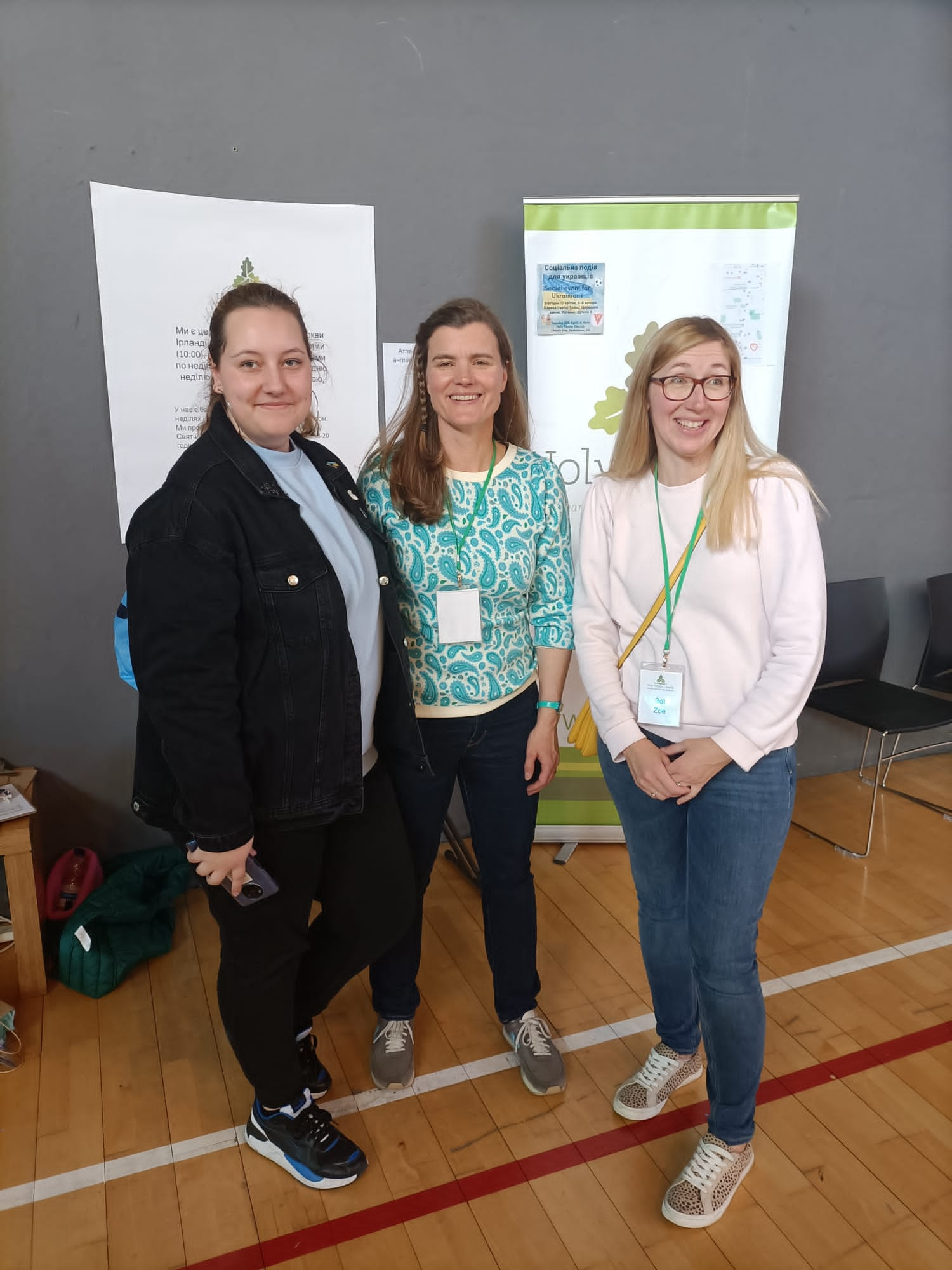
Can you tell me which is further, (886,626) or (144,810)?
(886,626)

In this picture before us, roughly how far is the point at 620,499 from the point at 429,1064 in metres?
1.42

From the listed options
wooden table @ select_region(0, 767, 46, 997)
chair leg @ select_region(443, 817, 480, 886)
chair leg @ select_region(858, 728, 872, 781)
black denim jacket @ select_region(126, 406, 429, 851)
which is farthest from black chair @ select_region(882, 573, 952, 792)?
wooden table @ select_region(0, 767, 46, 997)

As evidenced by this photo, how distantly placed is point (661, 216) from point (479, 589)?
170 cm

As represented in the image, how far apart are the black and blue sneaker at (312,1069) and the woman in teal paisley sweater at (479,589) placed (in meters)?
0.44

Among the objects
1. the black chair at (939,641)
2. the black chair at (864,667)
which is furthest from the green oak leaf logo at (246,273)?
the black chair at (939,641)

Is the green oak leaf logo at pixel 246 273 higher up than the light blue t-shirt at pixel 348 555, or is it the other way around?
the green oak leaf logo at pixel 246 273

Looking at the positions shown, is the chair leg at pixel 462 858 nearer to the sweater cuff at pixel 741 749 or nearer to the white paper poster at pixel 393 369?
the white paper poster at pixel 393 369

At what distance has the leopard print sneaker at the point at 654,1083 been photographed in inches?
75.6

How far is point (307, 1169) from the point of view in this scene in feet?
5.77

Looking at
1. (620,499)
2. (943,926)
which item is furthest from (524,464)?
(943,926)

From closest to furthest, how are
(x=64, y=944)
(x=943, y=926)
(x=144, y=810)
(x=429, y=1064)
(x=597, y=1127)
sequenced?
(x=144, y=810)
(x=597, y=1127)
(x=429, y=1064)
(x=64, y=944)
(x=943, y=926)

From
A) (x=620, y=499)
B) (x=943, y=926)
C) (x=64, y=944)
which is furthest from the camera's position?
(x=943, y=926)

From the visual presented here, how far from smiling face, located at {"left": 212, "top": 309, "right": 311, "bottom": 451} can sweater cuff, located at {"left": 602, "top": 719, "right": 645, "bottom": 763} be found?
0.80 meters

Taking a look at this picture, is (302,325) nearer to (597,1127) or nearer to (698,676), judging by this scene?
(698,676)
